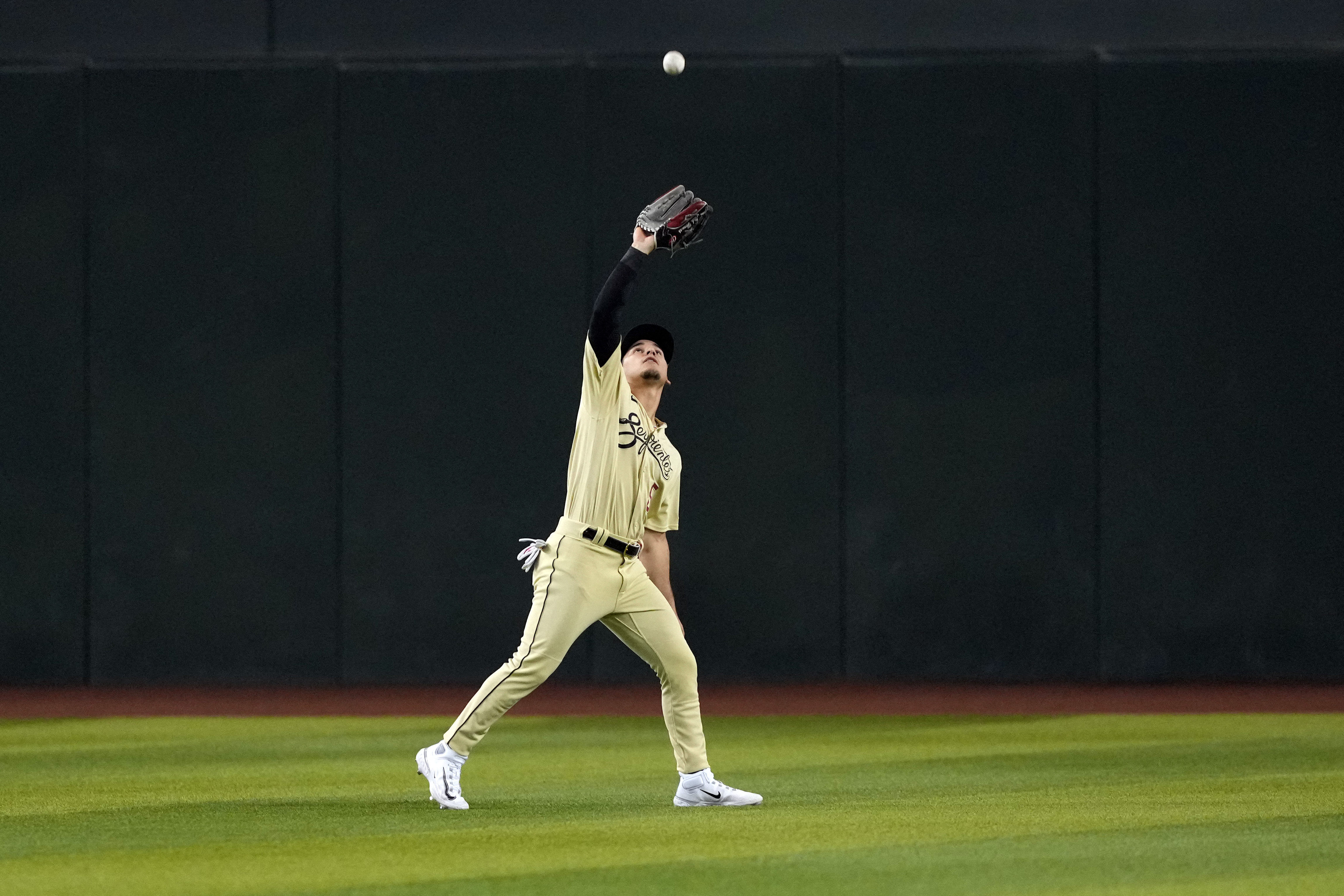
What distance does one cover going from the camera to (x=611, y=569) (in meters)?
7.27

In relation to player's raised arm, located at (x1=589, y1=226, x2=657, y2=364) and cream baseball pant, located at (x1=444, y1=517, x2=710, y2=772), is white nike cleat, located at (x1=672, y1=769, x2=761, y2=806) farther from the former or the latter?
player's raised arm, located at (x1=589, y1=226, x2=657, y2=364)

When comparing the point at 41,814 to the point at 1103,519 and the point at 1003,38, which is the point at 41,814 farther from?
the point at 1003,38

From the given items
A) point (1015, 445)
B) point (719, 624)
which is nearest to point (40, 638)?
point (719, 624)

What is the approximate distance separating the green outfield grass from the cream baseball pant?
0.36 meters

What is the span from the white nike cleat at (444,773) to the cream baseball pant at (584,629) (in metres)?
0.04

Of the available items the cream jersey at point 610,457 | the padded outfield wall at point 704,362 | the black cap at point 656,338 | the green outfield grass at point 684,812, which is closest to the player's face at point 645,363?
the black cap at point 656,338

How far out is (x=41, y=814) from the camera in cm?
754

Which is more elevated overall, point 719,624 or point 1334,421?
point 1334,421

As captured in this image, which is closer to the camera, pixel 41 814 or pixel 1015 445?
pixel 41 814

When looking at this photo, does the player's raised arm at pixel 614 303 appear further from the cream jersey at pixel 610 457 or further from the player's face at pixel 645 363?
the player's face at pixel 645 363

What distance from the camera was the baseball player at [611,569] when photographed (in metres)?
7.20

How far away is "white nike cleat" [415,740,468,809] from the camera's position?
23.9ft

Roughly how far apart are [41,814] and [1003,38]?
9.94 m

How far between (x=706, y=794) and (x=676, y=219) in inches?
94.5
